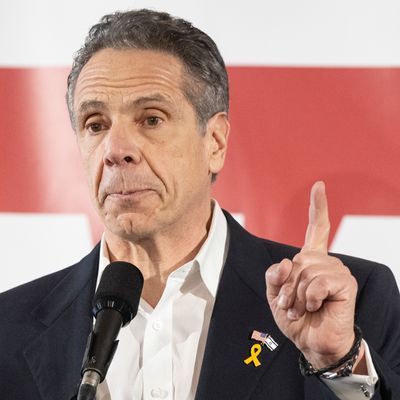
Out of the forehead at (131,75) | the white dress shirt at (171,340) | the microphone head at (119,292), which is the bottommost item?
the white dress shirt at (171,340)

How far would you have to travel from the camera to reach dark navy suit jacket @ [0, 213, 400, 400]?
5.87 ft

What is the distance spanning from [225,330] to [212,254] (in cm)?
21

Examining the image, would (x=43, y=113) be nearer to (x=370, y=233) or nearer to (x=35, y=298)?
(x=35, y=298)

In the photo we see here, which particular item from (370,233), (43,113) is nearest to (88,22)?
(43,113)

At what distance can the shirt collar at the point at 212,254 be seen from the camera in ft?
6.43

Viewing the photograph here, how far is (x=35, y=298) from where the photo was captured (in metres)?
2.08

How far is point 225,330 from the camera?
1.85 metres

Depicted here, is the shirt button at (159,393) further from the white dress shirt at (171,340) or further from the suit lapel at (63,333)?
the suit lapel at (63,333)

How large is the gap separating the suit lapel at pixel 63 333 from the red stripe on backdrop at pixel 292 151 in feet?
1.31

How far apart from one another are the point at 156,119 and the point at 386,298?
588 mm

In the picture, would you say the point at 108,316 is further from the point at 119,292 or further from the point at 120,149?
the point at 120,149

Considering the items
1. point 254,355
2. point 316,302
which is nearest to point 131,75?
point 254,355

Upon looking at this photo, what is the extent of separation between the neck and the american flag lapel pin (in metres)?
0.23

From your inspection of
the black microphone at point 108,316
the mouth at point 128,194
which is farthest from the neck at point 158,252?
the black microphone at point 108,316
